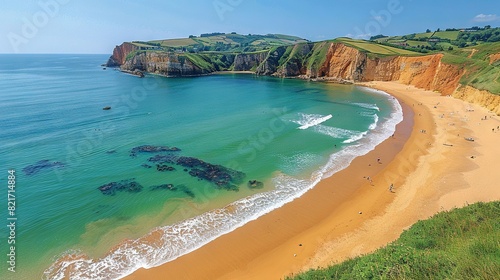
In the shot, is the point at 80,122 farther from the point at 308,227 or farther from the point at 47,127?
the point at 308,227

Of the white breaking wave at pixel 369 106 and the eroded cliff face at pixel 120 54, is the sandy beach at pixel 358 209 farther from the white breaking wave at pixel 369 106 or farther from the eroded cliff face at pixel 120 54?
the eroded cliff face at pixel 120 54

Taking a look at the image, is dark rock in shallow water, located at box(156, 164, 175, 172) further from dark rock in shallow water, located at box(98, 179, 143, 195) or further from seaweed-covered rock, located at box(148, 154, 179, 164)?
dark rock in shallow water, located at box(98, 179, 143, 195)

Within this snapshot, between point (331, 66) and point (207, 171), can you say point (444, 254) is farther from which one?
point (331, 66)

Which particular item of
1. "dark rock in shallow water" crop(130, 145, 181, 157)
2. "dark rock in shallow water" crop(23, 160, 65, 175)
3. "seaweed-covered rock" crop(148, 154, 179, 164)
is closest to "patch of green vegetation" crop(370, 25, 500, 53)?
"dark rock in shallow water" crop(130, 145, 181, 157)

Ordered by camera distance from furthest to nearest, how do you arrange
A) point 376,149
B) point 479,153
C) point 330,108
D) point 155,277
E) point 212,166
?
point 330,108 < point 376,149 < point 479,153 < point 212,166 < point 155,277

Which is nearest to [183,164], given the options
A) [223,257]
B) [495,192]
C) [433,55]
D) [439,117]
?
[223,257]

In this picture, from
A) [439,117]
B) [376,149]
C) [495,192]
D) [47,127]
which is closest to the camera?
[495,192]

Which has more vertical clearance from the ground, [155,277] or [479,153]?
[479,153]
